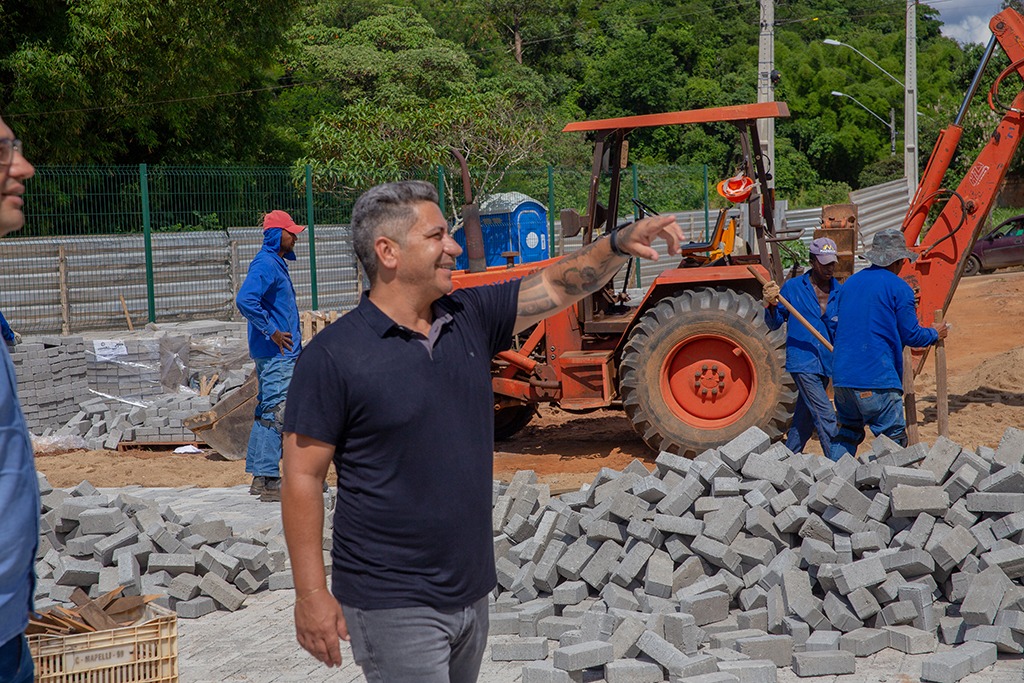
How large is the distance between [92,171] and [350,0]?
106 ft

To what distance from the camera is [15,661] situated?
8.20 ft

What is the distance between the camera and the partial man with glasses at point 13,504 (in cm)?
239

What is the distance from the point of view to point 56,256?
603 inches

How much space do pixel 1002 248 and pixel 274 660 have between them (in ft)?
→ 78.1

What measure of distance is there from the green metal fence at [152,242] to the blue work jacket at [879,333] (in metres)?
6.64

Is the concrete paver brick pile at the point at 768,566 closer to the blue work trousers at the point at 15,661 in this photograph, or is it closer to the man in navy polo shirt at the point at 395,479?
the man in navy polo shirt at the point at 395,479

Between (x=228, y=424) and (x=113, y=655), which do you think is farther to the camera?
(x=228, y=424)

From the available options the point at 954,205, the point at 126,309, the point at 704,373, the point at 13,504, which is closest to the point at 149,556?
the point at 13,504

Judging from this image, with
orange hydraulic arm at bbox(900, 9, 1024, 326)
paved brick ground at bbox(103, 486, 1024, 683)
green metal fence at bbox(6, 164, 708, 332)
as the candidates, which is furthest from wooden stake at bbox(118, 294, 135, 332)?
orange hydraulic arm at bbox(900, 9, 1024, 326)

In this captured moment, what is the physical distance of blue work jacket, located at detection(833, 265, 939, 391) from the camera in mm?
6973

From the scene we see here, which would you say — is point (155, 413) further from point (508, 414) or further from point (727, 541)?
point (727, 541)

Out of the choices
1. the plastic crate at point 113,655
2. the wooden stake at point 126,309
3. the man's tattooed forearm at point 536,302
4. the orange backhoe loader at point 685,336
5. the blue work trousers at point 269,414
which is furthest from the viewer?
the wooden stake at point 126,309

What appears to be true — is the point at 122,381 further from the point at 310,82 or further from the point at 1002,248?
the point at 310,82

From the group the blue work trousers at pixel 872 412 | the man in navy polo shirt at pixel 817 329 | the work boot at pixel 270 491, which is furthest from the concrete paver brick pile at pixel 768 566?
the work boot at pixel 270 491
